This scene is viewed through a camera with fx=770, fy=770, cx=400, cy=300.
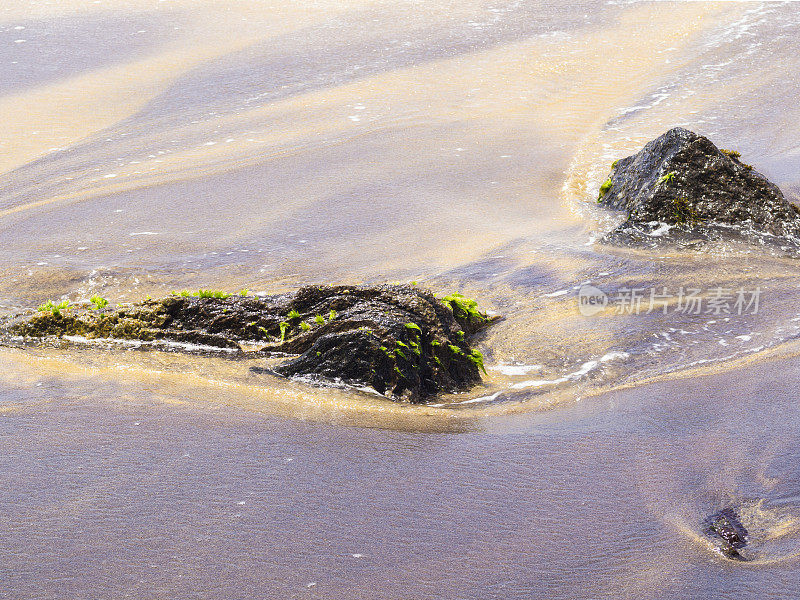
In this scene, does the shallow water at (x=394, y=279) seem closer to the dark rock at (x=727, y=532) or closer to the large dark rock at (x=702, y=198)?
the dark rock at (x=727, y=532)

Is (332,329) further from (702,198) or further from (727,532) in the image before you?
(702,198)

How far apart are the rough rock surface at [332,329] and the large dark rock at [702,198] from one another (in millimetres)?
2640

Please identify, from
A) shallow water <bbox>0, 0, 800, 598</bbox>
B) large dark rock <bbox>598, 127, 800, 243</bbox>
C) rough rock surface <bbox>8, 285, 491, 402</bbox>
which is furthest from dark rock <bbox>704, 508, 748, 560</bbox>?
large dark rock <bbox>598, 127, 800, 243</bbox>

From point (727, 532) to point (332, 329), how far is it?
2.44 meters

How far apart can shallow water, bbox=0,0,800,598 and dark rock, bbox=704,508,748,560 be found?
2.1 inches

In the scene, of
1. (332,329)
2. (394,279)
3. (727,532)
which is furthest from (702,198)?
(727,532)

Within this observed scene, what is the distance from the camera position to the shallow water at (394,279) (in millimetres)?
3227

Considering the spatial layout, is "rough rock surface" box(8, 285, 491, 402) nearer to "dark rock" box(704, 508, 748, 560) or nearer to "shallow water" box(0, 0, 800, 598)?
"shallow water" box(0, 0, 800, 598)

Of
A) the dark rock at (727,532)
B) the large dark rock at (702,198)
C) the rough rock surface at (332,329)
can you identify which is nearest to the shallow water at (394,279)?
the dark rock at (727,532)

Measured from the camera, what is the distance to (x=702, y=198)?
715cm

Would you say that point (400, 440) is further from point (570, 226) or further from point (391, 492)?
point (570, 226)

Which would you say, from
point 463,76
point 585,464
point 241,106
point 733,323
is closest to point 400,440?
point 585,464

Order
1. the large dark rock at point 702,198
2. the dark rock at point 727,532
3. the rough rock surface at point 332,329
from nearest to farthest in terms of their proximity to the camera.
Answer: the dark rock at point 727,532
the rough rock surface at point 332,329
the large dark rock at point 702,198

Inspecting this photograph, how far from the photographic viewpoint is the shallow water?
3227 mm
